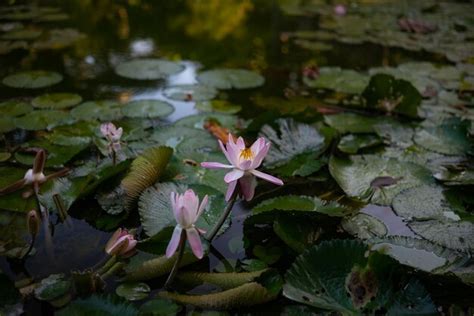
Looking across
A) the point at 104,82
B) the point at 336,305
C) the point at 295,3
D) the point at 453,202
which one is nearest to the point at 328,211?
the point at 336,305

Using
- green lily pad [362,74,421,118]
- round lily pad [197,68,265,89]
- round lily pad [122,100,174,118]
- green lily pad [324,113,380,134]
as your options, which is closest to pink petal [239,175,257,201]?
green lily pad [324,113,380,134]

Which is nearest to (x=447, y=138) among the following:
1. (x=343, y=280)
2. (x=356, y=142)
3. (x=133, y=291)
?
(x=356, y=142)

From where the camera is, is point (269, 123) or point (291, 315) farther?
point (269, 123)

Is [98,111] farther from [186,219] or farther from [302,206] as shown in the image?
[186,219]

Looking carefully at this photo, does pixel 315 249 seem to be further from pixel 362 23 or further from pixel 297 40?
pixel 362 23

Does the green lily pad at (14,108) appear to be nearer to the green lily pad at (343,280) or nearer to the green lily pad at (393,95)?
the green lily pad at (343,280)
